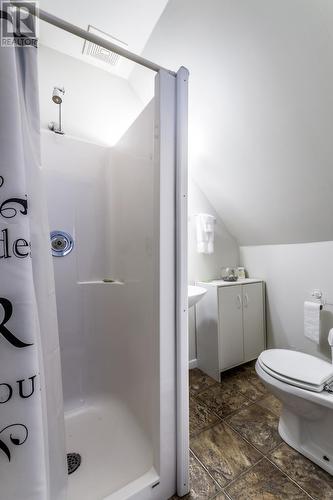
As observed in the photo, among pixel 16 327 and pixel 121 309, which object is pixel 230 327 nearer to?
pixel 121 309

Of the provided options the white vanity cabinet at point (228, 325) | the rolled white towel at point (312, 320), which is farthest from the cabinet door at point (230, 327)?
the rolled white towel at point (312, 320)

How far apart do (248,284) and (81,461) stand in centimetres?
171

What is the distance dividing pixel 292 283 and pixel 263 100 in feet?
4.92

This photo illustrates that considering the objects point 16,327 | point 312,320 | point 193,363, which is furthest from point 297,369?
point 16,327

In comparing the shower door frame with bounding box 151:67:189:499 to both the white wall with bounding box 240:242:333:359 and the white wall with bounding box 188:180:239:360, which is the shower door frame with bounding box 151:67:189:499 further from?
the white wall with bounding box 240:242:333:359

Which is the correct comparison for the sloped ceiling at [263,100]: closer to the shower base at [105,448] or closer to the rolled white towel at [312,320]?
the rolled white towel at [312,320]

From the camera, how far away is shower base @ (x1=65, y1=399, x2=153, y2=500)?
3.06 feet

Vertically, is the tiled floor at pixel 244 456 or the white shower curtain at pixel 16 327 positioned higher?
the white shower curtain at pixel 16 327

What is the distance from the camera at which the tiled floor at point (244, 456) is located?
37.4 inches

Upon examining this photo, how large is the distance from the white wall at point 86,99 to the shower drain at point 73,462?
2005mm

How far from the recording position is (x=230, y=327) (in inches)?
73.4

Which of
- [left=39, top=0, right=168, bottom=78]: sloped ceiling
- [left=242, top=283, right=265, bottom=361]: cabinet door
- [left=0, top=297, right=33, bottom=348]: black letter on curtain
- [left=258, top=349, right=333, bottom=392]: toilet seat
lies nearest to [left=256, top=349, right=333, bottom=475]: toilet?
[left=258, top=349, right=333, bottom=392]: toilet seat

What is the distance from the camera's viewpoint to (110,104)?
1745 millimetres

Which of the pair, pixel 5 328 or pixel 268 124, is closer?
pixel 5 328
